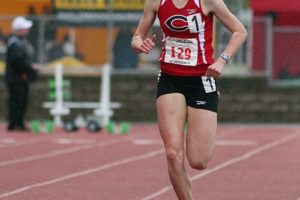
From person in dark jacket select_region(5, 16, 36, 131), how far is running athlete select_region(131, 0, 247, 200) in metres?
14.5

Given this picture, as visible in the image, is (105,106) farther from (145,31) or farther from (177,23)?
(177,23)

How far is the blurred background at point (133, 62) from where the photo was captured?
29000mm

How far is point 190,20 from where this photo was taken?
9734mm

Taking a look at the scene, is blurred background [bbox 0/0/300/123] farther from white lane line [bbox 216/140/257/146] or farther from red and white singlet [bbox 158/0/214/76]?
red and white singlet [bbox 158/0/214/76]

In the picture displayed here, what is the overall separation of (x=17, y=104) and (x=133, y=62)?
17.4ft

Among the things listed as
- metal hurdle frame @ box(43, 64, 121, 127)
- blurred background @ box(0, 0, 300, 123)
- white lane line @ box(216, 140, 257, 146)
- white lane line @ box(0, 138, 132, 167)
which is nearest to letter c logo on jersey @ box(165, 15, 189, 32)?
white lane line @ box(0, 138, 132, 167)

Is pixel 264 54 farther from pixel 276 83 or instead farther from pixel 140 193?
pixel 140 193

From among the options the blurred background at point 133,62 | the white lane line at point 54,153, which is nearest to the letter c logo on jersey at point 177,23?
the white lane line at point 54,153

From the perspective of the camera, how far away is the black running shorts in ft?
32.3

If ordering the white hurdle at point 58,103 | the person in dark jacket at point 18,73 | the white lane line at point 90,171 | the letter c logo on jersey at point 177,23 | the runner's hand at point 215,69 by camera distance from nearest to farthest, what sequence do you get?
the runner's hand at point 215,69, the letter c logo on jersey at point 177,23, the white lane line at point 90,171, the person in dark jacket at point 18,73, the white hurdle at point 58,103

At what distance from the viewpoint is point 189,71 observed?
9.85m

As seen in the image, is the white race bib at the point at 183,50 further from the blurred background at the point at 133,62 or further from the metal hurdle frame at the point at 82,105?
the blurred background at the point at 133,62

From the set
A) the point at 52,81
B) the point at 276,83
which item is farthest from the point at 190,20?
the point at 276,83

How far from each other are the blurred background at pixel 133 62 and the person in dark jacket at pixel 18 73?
13.9 feet
